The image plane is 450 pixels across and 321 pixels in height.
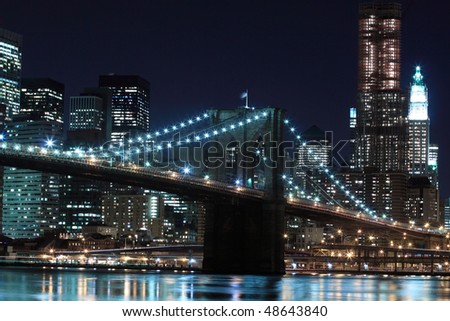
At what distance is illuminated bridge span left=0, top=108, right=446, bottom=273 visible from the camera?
7844cm

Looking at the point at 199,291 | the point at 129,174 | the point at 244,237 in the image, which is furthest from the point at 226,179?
the point at 199,291

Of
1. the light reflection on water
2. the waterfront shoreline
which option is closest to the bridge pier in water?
the waterfront shoreline

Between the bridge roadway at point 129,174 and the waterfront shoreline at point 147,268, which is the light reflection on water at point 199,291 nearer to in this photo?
the bridge roadway at point 129,174

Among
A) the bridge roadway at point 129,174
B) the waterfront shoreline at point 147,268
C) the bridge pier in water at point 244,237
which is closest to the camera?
the bridge roadway at point 129,174

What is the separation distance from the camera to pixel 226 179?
307 ft

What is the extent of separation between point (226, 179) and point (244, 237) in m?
10.6

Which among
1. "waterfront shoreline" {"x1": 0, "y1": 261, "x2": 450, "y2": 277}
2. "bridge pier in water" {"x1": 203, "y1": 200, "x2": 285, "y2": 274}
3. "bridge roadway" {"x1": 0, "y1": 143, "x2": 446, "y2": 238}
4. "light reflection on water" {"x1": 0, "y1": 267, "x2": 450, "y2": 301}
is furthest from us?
"waterfront shoreline" {"x1": 0, "y1": 261, "x2": 450, "y2": 277}

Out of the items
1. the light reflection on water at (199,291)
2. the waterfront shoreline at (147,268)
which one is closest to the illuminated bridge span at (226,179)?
the waterfront shoreline at (147,268)

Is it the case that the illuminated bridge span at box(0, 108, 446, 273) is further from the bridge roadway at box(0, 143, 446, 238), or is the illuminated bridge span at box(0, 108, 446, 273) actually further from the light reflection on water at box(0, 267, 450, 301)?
the light reflection on water at box(0, 267, 450, 301)

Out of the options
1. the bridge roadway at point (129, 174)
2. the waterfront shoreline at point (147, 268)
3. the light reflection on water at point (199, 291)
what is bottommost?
the light reflection on water at point (199, 291)

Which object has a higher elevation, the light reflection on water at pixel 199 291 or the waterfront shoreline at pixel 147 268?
the waterfront shoreline at pixel 147 268

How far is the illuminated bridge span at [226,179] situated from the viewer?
78.4m

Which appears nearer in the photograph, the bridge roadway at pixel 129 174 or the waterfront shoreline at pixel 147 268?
the bridge roadway at pixel 129 174

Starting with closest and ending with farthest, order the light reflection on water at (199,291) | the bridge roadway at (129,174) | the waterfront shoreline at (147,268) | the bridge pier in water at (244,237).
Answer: the light reflection on water at (199,291)
the bridge roadway at (129,174)
the bridge pier in water at (244,237)
the waterfront shoreline at (147,268)
